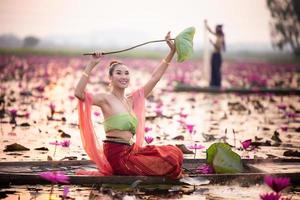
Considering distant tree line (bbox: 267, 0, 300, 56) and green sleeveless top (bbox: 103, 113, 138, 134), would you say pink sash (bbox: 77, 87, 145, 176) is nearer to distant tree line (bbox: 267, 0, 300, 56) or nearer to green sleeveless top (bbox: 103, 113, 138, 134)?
green sleeveless top (bbox: 103, 113, 138, 134)

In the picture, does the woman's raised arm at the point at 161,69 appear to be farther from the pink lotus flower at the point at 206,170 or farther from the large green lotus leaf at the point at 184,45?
the pink lotus flower at the point at 206,170

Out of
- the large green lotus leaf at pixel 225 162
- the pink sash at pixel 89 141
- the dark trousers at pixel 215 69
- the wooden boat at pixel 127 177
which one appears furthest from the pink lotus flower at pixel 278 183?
the dark trousers at pixel 215 69

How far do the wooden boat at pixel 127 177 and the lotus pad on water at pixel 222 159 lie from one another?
8.0 inches

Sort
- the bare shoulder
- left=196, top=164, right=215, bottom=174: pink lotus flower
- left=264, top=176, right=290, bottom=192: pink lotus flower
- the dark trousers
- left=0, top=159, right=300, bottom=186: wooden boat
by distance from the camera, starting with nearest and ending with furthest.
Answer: left=264, top=176, right=290, bottom=192: pink lotus flower → left=0, top=159, right=300, bottom=186: wooden boat → the bare shoulder → left=196, top=164, right=215, bottom=174: pink lotus flower → the dark trousers

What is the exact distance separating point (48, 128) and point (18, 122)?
0.75m

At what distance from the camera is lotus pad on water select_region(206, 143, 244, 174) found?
598 cm

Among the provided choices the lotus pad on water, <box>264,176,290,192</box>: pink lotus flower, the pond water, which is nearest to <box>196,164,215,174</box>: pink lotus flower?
the lotus pad on water

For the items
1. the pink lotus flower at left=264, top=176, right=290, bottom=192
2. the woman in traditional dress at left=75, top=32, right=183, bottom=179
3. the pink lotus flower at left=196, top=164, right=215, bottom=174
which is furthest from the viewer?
the pink lotus flower at left=196, top=164, right=215, bottom=174

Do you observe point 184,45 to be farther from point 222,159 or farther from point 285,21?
point 285,21

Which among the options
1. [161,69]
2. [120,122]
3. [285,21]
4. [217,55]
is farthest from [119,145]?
[285,21]

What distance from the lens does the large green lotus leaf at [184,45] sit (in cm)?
594

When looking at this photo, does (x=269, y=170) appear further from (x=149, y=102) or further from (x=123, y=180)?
(x=149, y=102)

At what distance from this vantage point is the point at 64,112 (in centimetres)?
1205

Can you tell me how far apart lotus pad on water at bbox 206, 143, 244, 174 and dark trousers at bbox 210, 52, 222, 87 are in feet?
35.9
